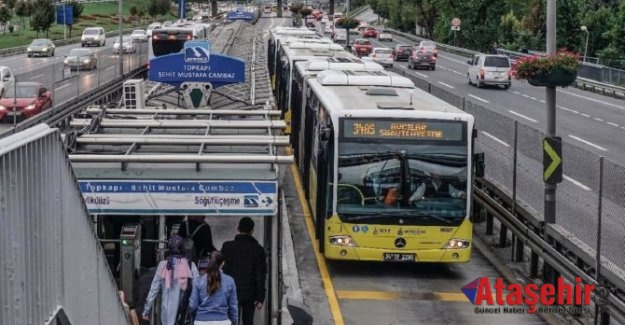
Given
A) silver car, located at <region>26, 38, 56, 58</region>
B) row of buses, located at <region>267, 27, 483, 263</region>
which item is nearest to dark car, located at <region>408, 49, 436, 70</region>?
silver car, located at <region>26, 38, 56, 58</region>

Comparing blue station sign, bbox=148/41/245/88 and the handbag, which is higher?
blue station sign, bbox=148/41/245/88

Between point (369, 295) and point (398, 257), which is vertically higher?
point (398, 257)

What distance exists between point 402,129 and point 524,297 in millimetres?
3094

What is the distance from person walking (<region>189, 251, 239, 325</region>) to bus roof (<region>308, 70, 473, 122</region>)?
6.91 metres

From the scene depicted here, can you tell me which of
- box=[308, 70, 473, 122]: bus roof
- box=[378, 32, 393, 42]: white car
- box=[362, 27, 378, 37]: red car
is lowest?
box=[308, 70, 473, 122]: bus roof

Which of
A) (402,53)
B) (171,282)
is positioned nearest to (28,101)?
(171,282)

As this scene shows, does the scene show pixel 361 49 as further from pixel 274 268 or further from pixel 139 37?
pixel 274 268

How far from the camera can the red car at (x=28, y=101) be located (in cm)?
2747

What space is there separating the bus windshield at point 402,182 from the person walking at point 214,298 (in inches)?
260

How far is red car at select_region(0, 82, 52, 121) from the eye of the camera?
2747 cm

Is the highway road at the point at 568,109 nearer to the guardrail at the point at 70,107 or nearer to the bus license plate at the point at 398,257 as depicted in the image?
the bus license plate at the point at 398,257

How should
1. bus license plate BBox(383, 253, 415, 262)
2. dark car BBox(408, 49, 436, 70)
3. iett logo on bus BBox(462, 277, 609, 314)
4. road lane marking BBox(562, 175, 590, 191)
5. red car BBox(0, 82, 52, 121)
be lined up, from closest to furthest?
iett logo on bus BBox(462, 277, 609, 314)
road lane marking BBox(562, 175, 590, 191)
bus license plate BBox(383, 253, 415, 262)
red car BBox(0, 82, 52, 121)
dark car BBox(408, 49, 436, 70)

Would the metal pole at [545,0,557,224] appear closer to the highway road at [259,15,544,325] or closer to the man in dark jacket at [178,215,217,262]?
the highway road at [259,15,544,325]

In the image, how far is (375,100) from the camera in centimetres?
1675
